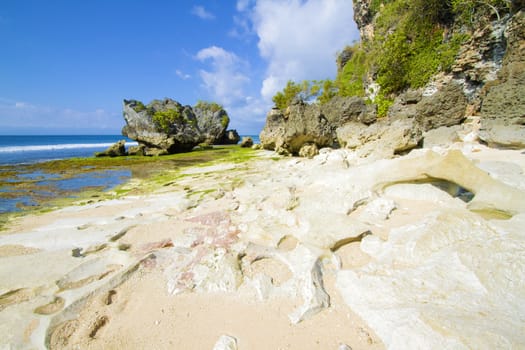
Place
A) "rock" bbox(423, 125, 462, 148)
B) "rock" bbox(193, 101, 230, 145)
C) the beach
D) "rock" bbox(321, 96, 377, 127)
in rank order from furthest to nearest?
"rock" bbox(193, 101, 230, 145)
"rock" bbox(321, 96, 377, 127)
"rock" bbox(423, 125, 462, 148)
the beach

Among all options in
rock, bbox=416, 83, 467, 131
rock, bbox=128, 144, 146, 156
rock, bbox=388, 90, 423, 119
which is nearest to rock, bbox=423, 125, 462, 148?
rock, bbox=416, 83, 467, 131

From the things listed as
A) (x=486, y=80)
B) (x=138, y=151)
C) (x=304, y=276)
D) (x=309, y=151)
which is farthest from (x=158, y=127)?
(x=486, y=80)

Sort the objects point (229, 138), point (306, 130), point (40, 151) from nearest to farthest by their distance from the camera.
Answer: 1. point (306, 130)
2. point (40, 151)
3. point (229, 138)

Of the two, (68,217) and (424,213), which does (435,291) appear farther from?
(68,217)

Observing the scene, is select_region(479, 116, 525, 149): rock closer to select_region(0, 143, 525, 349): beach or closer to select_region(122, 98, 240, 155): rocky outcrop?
select_region(0, 143, 525, 349): beach

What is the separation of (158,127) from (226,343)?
30.1m

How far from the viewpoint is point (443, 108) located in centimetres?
1048

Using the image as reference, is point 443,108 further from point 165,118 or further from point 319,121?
point 165,118

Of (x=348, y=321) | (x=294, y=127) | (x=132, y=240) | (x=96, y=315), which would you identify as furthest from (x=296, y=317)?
(x=294, y=127)

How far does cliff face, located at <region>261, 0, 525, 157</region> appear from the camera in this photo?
23.8 ft

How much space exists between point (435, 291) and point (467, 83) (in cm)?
1646

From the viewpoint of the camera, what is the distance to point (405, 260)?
2.72m

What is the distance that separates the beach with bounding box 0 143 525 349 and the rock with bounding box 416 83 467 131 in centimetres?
717

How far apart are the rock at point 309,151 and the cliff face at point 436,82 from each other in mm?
430
